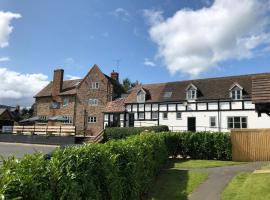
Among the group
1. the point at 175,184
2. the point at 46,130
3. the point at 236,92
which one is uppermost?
the point at 236,92

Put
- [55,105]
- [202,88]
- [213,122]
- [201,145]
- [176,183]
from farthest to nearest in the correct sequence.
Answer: [55,105] < [202,88] < [213,122] < [201,145] < [176,183]

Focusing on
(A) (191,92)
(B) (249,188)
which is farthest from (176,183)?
(A) (191,92)

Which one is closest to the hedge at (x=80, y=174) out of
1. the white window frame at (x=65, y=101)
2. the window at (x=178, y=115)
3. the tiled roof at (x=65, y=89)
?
the window at (x=178, y=115)

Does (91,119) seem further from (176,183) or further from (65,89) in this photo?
(176,183)

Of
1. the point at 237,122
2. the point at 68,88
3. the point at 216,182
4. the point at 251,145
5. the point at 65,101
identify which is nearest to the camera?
the point at 216,182

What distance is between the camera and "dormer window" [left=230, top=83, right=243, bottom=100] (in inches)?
1383

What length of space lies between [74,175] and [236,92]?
32705mm

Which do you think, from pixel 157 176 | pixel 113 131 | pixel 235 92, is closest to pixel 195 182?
pixel 157 176

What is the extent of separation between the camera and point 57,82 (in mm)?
53188

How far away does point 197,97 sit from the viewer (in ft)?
126

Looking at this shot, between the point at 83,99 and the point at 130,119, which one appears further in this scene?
the point at 83,99

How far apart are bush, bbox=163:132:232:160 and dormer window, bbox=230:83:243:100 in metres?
12.7

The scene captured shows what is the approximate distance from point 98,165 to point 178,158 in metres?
18.2

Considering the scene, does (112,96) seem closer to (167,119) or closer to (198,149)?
(167,119)
